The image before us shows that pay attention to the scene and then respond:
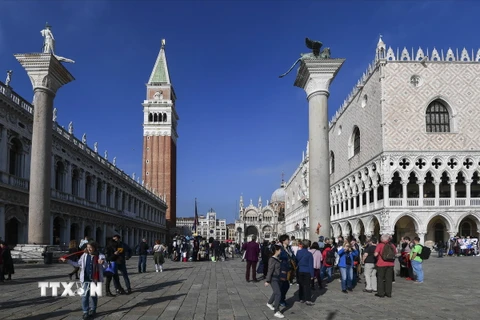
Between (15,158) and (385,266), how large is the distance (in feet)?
86.0

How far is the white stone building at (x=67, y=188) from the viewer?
2883 cm

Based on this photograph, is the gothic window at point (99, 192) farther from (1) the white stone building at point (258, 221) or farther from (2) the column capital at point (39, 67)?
(1) the white stone building at point (258, 221)

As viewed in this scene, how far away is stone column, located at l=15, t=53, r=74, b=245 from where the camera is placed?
20641 millimetres

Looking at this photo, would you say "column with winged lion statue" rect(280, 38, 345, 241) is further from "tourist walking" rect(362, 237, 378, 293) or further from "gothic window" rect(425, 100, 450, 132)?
"gothic window" rect(425, 100, 450, 132)

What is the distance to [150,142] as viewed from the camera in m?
91.1

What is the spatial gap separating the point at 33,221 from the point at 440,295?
1644 cm

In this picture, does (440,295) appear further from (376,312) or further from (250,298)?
(250,298)

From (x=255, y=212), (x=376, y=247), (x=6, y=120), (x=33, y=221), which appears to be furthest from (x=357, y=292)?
(x=255, y=212)

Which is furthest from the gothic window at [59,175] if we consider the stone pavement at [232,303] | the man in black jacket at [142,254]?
the stone pavement at [232,303]

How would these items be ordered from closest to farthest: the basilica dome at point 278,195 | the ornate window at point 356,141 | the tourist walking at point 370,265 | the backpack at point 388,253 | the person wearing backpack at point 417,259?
the backpack at point 388,253 < the tourist walking at point 370,265 < the person wearing backpack at point 417,259 < the ornate window at point 356,141 < the basilica dome at point 278,195

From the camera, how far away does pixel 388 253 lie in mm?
12688

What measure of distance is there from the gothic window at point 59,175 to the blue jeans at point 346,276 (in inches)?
1180

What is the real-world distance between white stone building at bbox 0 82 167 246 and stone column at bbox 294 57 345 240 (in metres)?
7.70

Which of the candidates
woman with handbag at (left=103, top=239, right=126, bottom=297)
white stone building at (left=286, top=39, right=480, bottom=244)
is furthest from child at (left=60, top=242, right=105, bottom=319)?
white stone building at (left=286, top=39, right=480, bottom=244)
